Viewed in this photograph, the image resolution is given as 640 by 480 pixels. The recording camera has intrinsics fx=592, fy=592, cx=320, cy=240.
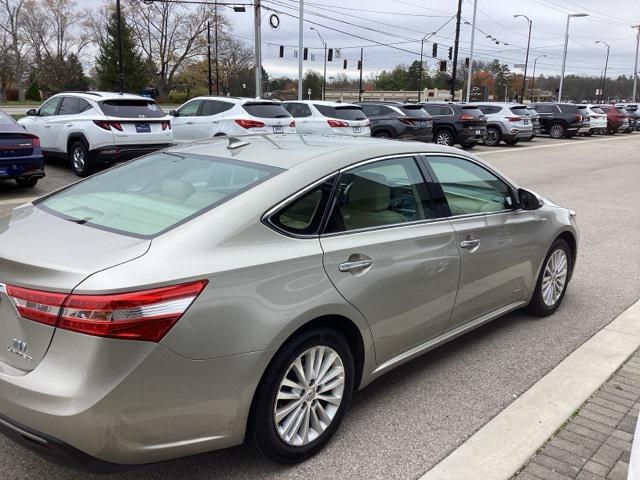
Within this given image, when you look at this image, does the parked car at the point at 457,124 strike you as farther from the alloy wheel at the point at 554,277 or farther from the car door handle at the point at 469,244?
the car door handle at the point at 469,244

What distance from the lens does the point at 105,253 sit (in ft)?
7.79

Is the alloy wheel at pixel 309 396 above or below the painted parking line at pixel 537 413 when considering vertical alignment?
above

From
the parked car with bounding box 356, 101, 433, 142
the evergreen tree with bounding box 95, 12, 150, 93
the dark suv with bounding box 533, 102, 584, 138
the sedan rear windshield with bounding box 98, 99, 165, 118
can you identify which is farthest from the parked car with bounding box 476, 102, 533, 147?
the evergreen tree with bounding box 95, 12, 150, 93

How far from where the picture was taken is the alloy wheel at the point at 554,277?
189 inches

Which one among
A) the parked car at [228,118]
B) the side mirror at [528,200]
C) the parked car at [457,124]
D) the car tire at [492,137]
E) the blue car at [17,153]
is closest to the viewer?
the side mirror at [528,200]

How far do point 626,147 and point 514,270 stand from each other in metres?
26.7

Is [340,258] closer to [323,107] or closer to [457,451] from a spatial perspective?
[457,451]

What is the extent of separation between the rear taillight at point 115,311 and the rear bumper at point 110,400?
0.04 meters

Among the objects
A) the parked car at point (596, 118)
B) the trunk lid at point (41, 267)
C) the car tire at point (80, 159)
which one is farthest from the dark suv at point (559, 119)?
the trunk lid at point (41, 267)

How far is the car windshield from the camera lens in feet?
8.92

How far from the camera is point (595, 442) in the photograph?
10.1ft

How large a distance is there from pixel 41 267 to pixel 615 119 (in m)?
40.8

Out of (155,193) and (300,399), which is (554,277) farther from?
(155,193)

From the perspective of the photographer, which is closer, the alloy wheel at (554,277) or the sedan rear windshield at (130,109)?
the alloy wheel at (554,277)
